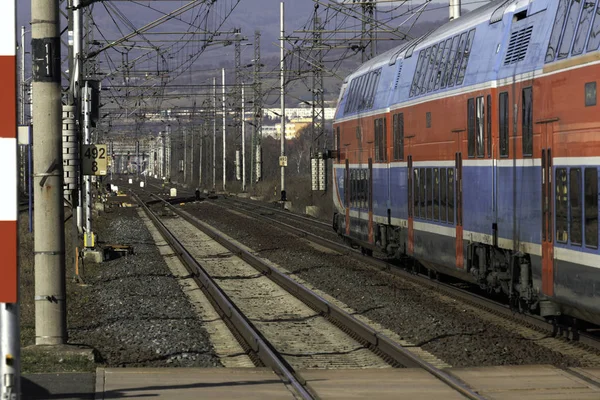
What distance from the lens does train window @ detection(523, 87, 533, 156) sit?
42.4 ft

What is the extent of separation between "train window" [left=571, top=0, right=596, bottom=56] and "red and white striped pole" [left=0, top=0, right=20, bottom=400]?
7.96m

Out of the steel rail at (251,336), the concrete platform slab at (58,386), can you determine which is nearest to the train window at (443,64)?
the steel rail at (251,336)

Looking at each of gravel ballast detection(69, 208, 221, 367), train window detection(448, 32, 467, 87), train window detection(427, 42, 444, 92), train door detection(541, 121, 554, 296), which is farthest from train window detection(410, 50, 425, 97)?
train door detection(541, 121, 554, 296)

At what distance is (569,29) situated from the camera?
38.9 feet

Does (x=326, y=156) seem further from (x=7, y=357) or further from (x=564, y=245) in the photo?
(x=7, y=357)

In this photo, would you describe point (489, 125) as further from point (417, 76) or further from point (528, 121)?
point (417, 76)

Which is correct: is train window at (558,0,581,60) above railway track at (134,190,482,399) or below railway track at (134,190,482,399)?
above

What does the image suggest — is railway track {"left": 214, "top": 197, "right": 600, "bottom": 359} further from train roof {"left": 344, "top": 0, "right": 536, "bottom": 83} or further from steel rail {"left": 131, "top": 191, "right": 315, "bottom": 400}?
train roof {"left": 344, "top": 0, "right": 536, "bottom": 83}

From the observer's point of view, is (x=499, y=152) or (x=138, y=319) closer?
(x=499, y=152)

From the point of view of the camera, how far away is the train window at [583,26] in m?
11.3

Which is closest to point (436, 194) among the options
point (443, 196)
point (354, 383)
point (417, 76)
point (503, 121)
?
point (443, 196)

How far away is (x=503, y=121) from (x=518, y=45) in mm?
1045

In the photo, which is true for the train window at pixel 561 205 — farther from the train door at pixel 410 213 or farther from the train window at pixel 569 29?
the train door at pixel 410 213

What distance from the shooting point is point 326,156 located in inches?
1078
